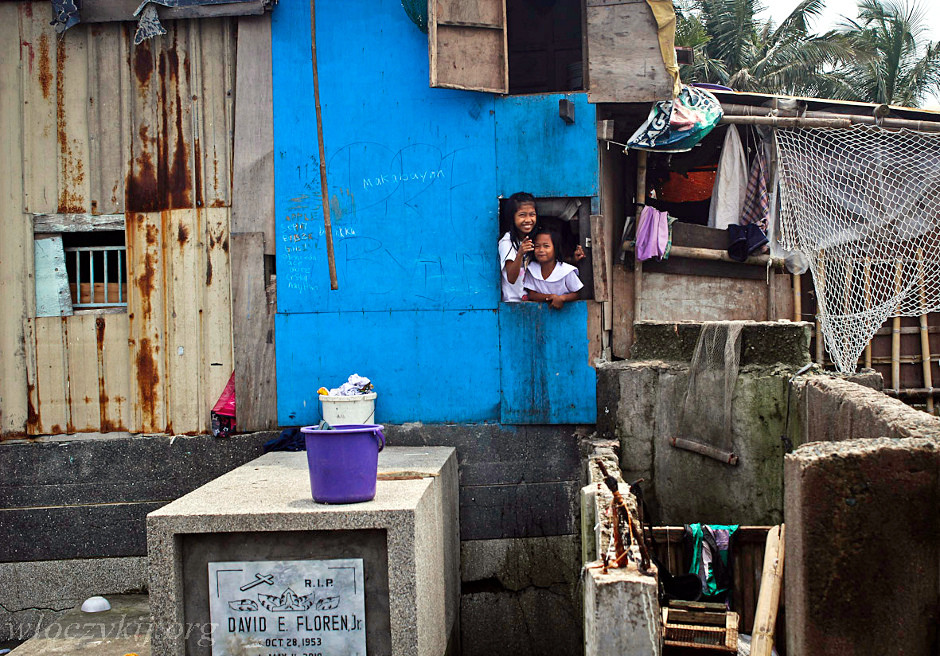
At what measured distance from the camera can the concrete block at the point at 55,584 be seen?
24.0 feet

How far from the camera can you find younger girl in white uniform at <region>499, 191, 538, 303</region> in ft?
23.6

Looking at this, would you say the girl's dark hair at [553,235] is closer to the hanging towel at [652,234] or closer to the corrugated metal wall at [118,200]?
the hanging towel at [652,234]

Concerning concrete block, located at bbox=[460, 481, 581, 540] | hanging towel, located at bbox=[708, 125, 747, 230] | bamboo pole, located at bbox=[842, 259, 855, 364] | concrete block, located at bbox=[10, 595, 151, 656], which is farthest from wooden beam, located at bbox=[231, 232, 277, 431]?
bamboo pole, located at bbox=[842, 259, 855, 364]

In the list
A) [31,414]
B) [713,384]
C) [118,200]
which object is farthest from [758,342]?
[31,414]

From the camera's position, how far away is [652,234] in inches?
317

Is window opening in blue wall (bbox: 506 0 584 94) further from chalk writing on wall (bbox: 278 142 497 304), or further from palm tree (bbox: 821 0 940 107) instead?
palm tree (bbox: 821 0 940 107)

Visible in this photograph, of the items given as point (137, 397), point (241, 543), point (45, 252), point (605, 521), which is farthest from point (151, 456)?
point (605, 521)

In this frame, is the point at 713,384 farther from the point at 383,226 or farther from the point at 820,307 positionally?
the point at 383,226

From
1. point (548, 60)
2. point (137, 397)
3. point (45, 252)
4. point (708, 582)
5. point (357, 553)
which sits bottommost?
point (708, 582)

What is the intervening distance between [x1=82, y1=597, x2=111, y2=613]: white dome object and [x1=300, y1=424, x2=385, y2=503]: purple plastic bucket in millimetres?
3295

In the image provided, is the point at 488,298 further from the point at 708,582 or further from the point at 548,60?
the point at 548,60

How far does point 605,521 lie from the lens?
460 centimetres

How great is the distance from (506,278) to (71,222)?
151 inches

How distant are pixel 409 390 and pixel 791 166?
13.9 ft
